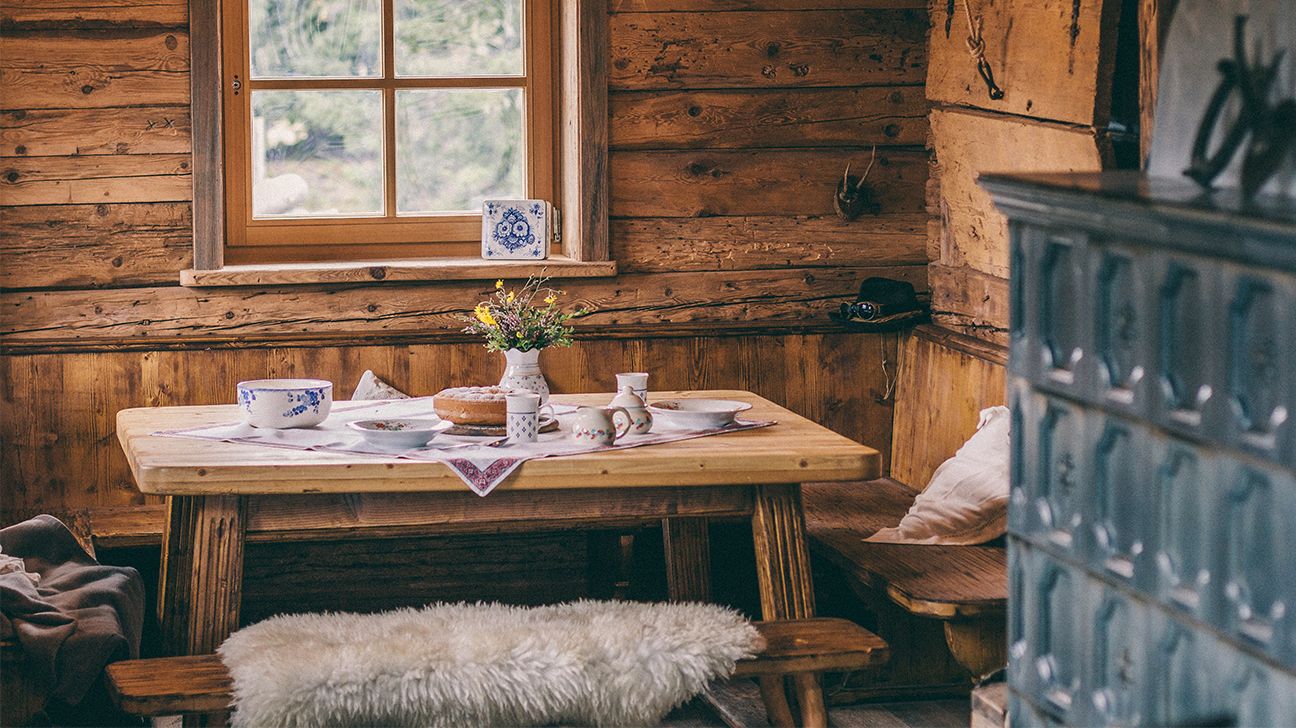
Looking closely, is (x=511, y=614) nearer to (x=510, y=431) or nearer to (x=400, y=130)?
(x=510, y=431)

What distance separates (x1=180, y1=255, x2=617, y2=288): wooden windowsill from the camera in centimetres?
438

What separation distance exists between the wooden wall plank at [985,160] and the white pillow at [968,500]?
559 mm

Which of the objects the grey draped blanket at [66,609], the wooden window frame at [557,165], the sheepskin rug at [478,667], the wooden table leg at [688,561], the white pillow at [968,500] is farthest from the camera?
the wooden window frame at [557,165]

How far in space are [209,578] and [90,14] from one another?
6.36 ft

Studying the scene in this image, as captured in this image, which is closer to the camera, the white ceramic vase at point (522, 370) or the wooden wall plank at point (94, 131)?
the white ceramic vase at point (522, 370)

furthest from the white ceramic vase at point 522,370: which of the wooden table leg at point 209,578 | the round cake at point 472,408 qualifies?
the wooden table leg at point 209,578

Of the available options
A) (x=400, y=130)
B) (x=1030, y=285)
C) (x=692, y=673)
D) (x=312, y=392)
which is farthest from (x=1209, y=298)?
(x=400, y=130)

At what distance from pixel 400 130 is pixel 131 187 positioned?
2.66 ft

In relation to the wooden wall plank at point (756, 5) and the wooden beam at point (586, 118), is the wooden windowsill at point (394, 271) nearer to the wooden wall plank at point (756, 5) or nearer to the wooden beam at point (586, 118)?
the wooden beam at point (586, 118)

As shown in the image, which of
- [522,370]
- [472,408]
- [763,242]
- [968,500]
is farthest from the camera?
[763,242]

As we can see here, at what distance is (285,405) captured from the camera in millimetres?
3400

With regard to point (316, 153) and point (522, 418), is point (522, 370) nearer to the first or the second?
point (522, 418)

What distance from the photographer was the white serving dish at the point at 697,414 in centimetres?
352

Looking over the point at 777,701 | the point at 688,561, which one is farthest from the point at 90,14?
the point at 777,701
